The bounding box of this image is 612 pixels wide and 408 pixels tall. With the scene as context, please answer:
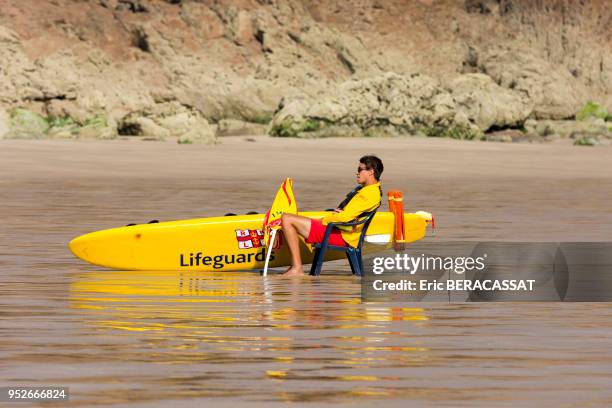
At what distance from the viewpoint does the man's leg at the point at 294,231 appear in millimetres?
11688

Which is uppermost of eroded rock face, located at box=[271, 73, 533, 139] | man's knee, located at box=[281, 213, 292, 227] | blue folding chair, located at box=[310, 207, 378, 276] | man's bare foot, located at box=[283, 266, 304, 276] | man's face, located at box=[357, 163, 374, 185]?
man's face, located at box=[357, 163, 374, 185]

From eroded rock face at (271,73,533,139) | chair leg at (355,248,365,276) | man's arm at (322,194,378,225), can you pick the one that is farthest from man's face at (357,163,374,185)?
eroded rock face at (271,73,533,139)

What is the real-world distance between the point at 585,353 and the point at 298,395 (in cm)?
177

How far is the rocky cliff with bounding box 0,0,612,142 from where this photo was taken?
43625mm

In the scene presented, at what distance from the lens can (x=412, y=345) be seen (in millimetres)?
7715

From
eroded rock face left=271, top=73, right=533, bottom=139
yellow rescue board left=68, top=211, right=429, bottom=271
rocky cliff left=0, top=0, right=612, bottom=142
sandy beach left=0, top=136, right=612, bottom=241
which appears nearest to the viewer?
yellow rescue board left=68, top=211, right=429, bottom=271

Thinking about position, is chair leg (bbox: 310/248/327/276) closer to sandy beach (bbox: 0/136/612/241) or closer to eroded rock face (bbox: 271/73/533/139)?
sandy beach (bbox: 0/136/612/241)

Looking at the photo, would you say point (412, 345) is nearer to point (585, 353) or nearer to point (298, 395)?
point (585, 353)

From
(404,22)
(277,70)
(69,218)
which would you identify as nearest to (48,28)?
(277,70)

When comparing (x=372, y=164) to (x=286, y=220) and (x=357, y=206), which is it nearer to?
(x=357, y=206)

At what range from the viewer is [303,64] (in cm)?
5206

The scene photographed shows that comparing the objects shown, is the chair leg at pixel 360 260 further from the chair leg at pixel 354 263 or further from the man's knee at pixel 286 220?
the man's knee at pixel 286 220

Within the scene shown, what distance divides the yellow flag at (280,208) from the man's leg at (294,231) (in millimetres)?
113

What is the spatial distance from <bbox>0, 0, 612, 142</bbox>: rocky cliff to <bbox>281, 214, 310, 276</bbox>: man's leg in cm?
2711
